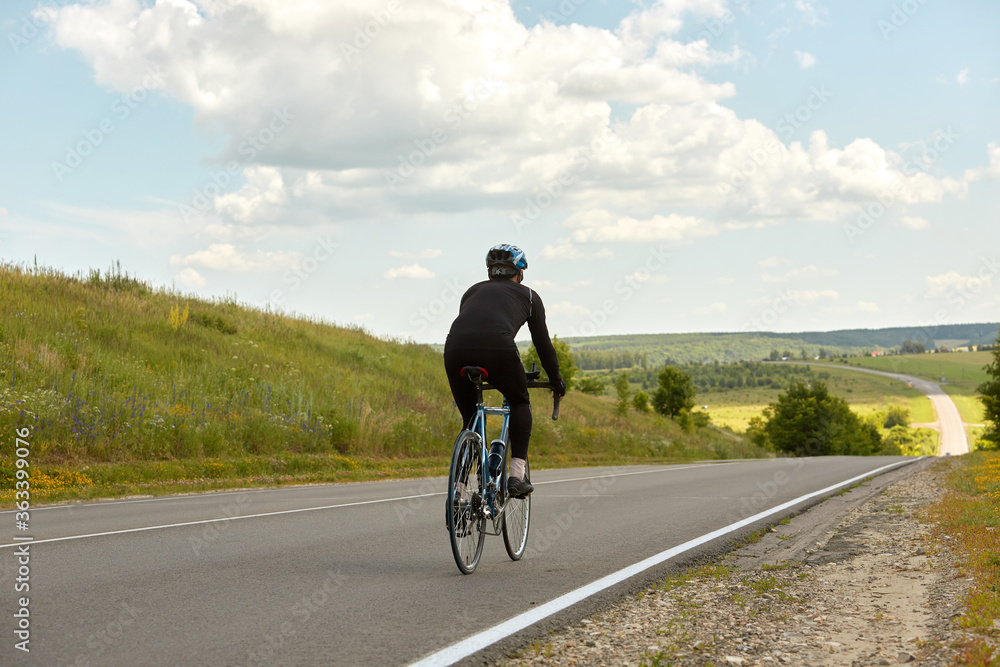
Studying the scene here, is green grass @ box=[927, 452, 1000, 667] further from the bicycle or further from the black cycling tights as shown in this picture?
the black cycling tights

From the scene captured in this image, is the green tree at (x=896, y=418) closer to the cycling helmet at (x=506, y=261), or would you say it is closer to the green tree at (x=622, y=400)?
the green tree at (x=622, y=400)

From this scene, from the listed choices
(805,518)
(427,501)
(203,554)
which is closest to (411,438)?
(427,501)

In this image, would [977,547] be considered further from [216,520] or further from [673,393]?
[673,393]

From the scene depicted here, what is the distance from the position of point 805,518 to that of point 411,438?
1256cm

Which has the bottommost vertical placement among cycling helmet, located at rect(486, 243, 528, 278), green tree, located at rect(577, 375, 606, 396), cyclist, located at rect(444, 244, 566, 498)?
green tree, located at rect(577, 375, 606, 396)

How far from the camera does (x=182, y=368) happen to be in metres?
19.9

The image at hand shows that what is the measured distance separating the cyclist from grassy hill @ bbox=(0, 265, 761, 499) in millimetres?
8246

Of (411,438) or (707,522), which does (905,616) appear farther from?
(411,438)

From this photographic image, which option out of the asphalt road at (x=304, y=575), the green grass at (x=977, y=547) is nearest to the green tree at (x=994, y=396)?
the green grass at (x=977, y=547)

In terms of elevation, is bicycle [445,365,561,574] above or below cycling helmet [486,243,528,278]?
below

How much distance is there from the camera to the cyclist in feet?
20.2

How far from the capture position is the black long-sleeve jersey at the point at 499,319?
20.2 ft

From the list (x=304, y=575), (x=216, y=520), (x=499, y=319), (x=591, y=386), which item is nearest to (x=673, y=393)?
(x=591, y=386)

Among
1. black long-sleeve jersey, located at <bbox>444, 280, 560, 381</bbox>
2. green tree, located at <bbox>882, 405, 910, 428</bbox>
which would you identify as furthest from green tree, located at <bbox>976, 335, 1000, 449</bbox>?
green tree, located at <bbox>882, 405, 910, 428</bbox>
